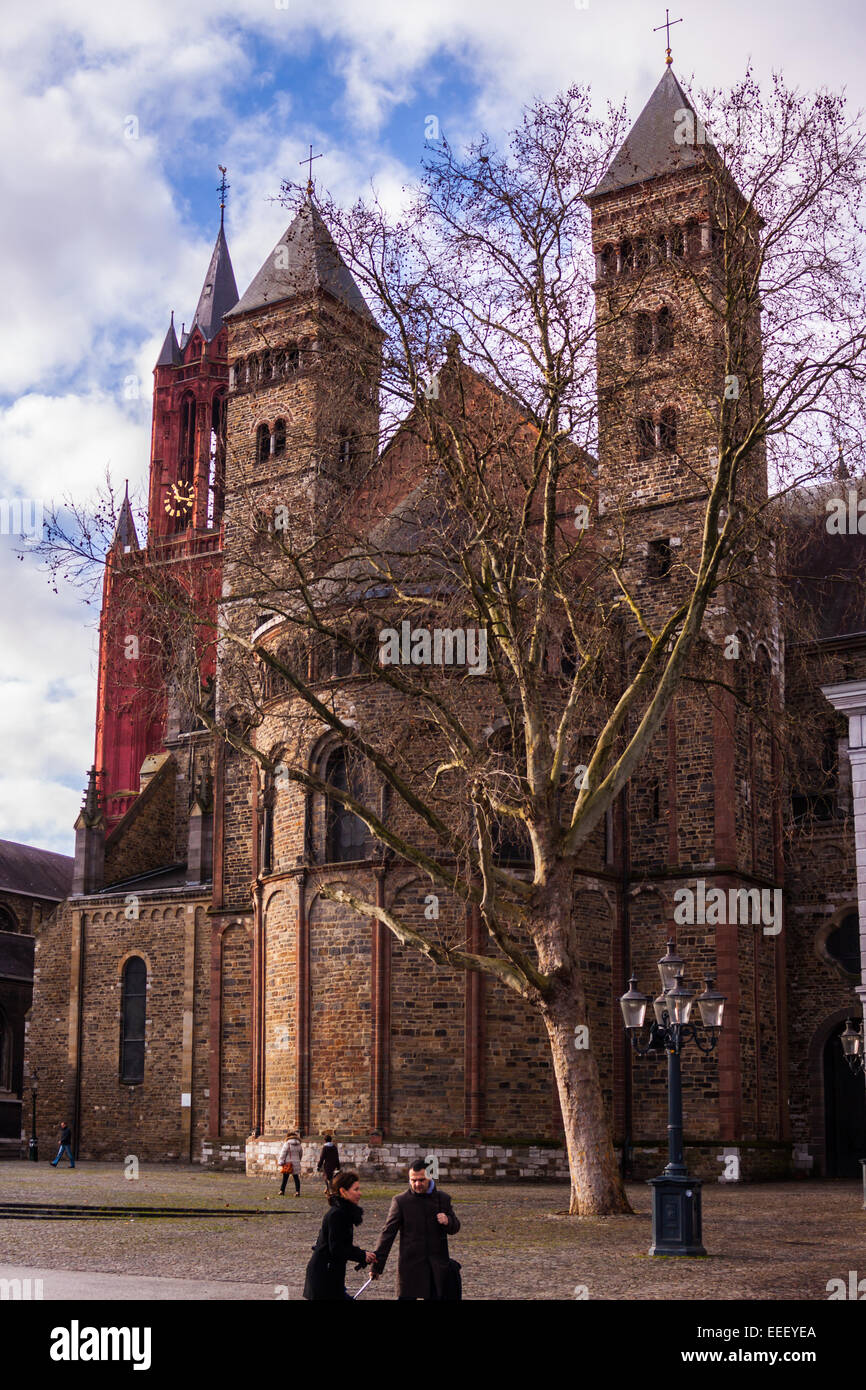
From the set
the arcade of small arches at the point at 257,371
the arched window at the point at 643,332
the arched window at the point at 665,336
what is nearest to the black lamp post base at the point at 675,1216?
the arched window at the point at 643,332

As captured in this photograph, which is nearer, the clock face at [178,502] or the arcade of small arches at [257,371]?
the arcade of small arches at [257,371]

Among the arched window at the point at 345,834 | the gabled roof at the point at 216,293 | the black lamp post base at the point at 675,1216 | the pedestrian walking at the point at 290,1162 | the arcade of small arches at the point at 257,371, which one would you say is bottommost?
the pedestrian walking at the point at 290,1162

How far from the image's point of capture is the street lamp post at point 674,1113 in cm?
1553

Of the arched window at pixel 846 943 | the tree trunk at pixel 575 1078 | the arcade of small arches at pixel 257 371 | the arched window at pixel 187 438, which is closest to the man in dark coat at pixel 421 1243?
the tree trunk at pixel 575 1078

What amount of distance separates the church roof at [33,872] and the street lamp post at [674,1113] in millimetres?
46080

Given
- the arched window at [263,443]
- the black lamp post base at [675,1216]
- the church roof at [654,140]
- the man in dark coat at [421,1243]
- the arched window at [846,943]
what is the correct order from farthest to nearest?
1. the arched window at [263,443]
2. the church roof at [654,140]
3. the arched window at [846,943]
4. the black lamp post base at [675,1216]
5. the man in dark coat at [421,1243]

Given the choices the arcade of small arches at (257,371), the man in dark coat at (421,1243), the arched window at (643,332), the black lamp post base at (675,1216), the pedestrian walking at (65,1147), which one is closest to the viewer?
the man in dark coat at (421,1243)

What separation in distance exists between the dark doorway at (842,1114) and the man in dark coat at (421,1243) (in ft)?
83.6

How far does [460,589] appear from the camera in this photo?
22.5m

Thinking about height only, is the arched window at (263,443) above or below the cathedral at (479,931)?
above

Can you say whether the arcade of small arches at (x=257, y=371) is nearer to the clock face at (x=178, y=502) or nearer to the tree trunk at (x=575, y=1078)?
the tree trunk at (x=575, y=1078)

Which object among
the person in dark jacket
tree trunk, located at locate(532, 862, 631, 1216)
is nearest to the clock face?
tree trunk, located at locate(532, 862, 631, 1216)
